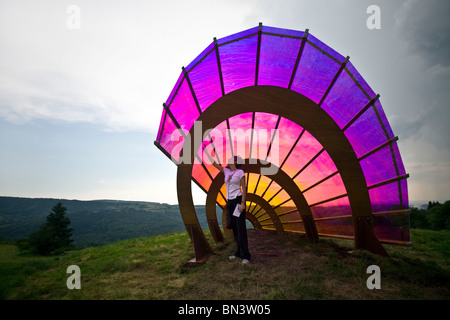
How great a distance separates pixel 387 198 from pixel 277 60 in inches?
162

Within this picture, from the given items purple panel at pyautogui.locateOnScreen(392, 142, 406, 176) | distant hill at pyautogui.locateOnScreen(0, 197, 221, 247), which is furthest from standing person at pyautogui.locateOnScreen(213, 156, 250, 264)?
distant hill at pyautogui.locateOnScreen(0, 197, 221, 247)

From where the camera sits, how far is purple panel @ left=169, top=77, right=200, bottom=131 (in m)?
4.95

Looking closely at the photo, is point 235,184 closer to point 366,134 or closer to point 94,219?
point 366,134

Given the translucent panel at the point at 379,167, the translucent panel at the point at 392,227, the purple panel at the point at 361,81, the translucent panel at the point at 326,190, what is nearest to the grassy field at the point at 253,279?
the translucent panel at the point at 392,227

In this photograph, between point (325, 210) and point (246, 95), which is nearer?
point (246, 95)

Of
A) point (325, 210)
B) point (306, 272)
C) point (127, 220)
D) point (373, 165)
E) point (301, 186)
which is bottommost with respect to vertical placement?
point (127, 220)

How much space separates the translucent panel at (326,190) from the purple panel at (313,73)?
7.67 feet

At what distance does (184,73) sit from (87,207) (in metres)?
178

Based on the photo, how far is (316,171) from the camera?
6141 millimetres

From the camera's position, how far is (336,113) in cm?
487

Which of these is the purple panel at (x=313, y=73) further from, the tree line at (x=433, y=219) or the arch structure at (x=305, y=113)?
the tree line at (x=433, y=219)
